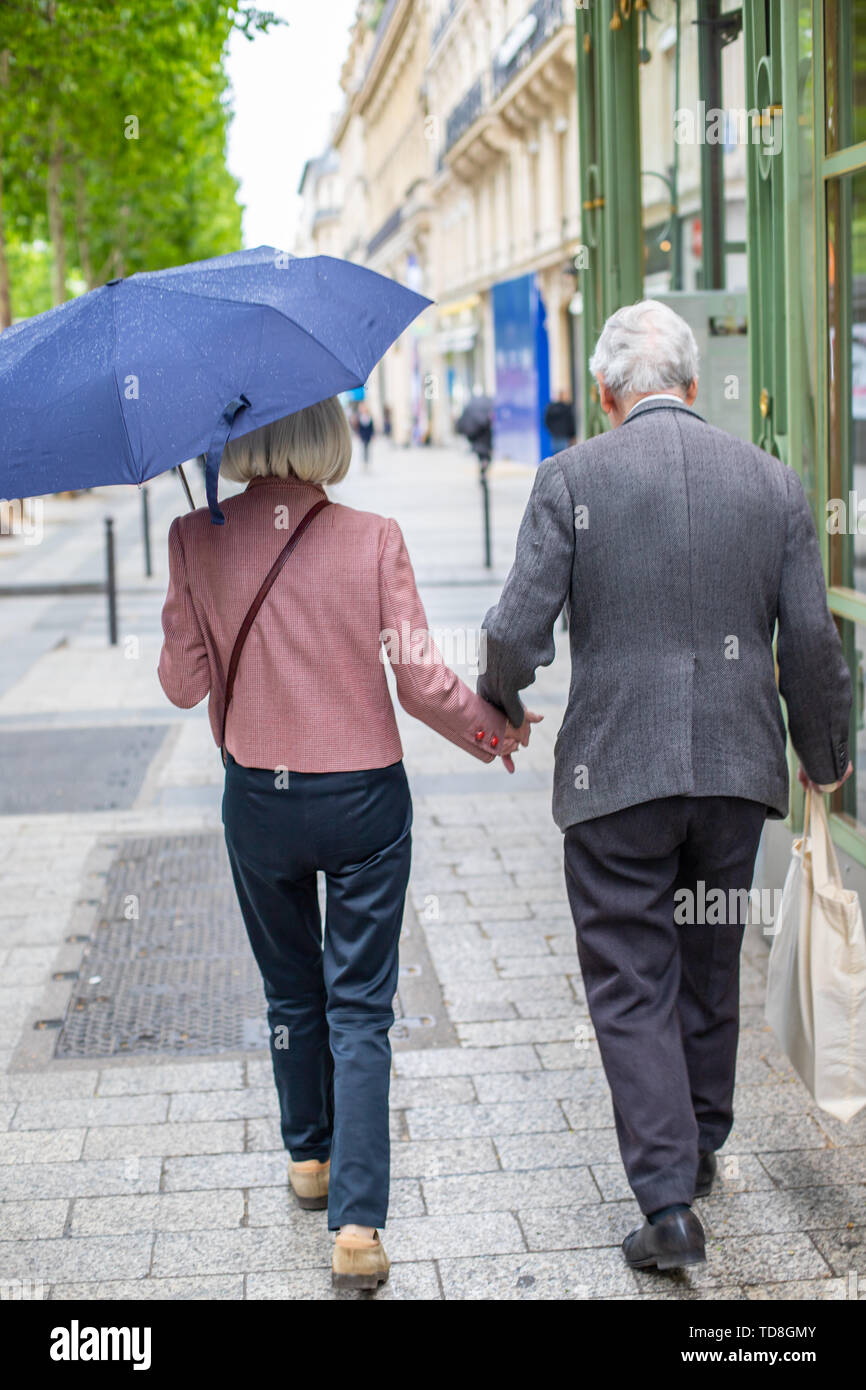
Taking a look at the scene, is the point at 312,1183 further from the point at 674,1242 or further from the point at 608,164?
the point at 608,164

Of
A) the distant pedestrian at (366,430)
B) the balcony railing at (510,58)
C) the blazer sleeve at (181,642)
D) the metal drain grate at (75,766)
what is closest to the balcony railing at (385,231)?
the balcony railing at (510,58)

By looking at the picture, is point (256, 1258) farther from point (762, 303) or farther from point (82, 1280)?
point (762, 303)

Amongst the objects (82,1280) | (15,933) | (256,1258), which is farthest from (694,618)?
(15,933)

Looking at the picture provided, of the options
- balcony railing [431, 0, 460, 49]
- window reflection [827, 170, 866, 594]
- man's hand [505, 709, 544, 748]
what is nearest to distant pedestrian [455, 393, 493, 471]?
balcony railing [431, 0, 460, 49]

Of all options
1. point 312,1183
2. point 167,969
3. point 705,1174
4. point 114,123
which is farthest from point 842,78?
point 114,123

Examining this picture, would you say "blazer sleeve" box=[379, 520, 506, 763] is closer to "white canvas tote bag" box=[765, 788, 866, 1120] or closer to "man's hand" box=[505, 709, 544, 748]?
"man's hand" box=[505, 709, 544, 748]

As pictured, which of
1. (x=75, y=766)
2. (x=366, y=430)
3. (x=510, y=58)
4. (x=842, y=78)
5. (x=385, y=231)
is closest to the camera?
(x=842, y=78)

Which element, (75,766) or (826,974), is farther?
(75,766)

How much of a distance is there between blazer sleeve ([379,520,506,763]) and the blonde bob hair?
0.58 feet

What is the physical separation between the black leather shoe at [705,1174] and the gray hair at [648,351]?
1.66 m

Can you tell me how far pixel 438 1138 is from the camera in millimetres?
3928

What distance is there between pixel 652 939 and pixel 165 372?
1.45 metres

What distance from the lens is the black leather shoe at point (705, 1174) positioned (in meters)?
3.52

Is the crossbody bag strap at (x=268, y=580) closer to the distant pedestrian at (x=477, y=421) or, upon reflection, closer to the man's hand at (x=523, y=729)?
the man's hand at (x=523, y=729)
